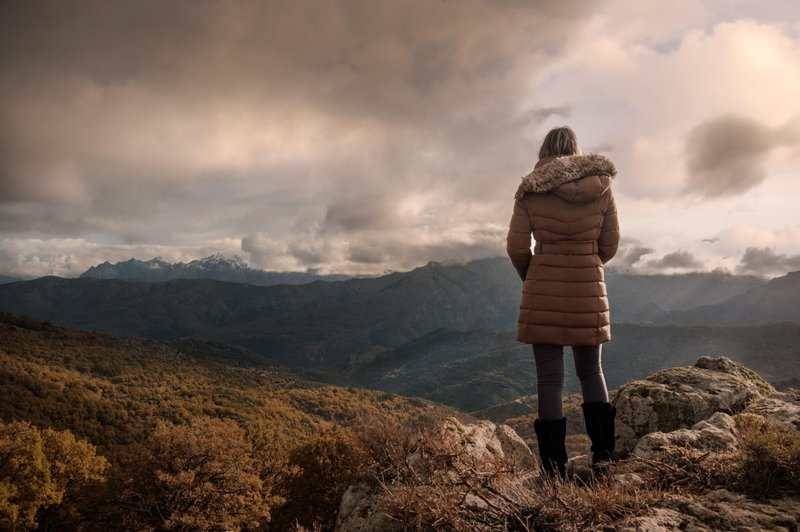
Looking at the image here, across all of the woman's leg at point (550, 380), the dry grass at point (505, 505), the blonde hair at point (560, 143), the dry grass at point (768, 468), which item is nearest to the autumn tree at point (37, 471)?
the dry grass at point (505, 505)

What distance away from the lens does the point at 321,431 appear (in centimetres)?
3002

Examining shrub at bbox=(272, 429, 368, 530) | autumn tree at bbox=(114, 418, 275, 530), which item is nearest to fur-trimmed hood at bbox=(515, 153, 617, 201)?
shrub at bbox=(272, 429, 368, 530)

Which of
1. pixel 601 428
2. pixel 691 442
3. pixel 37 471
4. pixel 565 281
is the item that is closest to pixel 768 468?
pixel 691 442

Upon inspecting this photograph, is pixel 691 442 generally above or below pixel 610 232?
below

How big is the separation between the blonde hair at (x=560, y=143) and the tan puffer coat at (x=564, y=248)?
0.24 metres

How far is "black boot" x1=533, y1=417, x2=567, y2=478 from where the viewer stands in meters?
4.52

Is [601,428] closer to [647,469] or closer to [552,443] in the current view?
[552,443]

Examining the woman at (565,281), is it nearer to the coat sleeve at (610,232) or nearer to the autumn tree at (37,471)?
the coat sleeve at (610,232)

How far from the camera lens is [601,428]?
16.1 ft

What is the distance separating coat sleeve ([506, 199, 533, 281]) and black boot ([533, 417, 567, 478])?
6.48ft

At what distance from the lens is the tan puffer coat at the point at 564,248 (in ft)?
15.8

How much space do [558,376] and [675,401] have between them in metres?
2.83

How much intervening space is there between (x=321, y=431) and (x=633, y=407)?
27773 millimetres

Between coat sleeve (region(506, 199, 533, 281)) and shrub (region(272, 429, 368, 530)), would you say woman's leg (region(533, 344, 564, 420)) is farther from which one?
shrub (region(272, 429, 368, 530))
